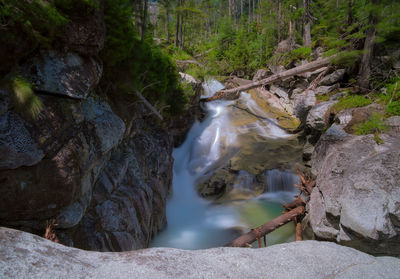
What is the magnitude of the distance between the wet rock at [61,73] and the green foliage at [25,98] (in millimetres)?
250

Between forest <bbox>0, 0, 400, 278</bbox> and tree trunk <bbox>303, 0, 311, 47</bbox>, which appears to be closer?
forest <bbox>0, 0, 400, 278</bbox>

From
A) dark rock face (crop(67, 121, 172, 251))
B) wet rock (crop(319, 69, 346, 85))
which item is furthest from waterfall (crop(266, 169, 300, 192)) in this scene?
wet rock (crop(319, 69, 346, 85))

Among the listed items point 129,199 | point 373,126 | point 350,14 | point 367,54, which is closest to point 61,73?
point 129,199

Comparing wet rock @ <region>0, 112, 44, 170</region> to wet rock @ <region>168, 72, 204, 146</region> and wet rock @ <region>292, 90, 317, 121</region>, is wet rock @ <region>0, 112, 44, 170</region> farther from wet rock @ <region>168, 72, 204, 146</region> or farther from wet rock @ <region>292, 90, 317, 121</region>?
wet rock @ <region>292, 90, 317, 121</region>

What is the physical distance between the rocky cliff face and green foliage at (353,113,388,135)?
629 centimetres

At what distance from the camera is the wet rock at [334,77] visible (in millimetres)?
10766

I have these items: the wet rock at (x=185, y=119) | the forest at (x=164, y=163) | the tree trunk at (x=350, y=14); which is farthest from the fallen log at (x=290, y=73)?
the wet rock at (x=185, y=119)

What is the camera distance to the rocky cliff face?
3.24m

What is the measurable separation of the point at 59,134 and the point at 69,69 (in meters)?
1.06

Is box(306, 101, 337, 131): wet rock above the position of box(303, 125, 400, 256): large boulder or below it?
above

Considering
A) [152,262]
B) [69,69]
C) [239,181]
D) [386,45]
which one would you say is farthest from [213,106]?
[152,262]

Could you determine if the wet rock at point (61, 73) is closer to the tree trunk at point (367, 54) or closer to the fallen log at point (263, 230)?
the fallen log at point (263, 230)

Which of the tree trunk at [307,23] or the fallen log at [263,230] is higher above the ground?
the tree trunk at [307,23]

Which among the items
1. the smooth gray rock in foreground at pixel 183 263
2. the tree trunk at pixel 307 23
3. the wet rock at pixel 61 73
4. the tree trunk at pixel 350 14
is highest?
the tree trunk at pixel 307 23
